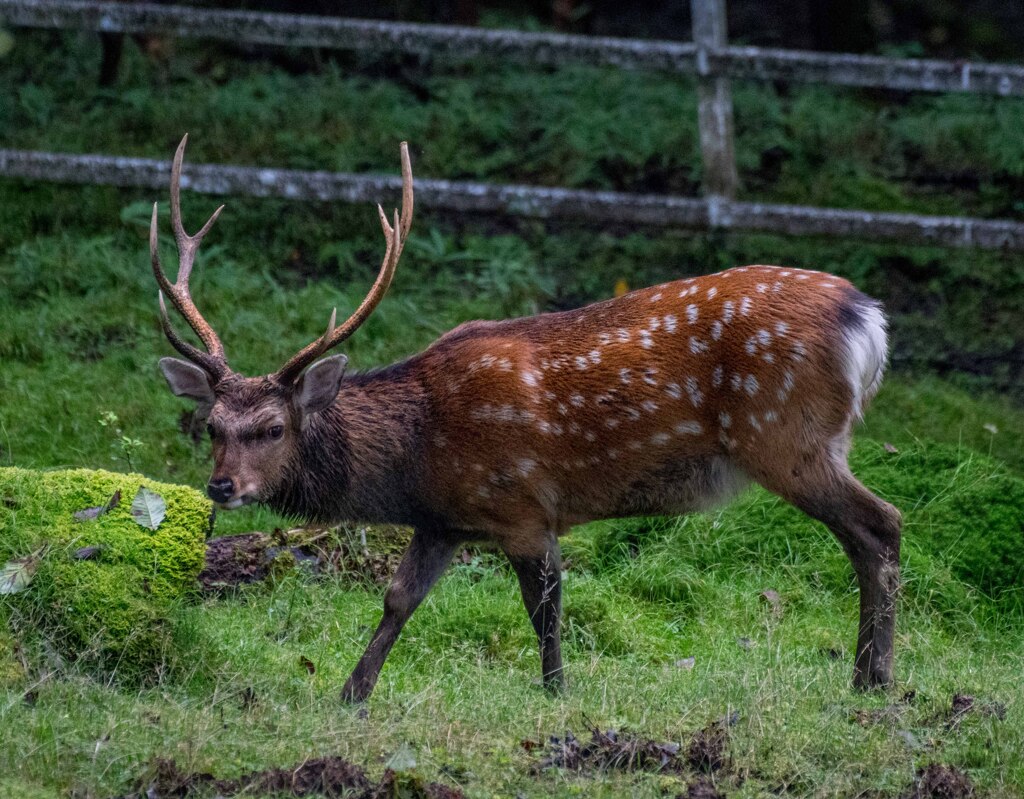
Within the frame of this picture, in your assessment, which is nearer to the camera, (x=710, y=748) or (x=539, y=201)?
(x=710, y=748)

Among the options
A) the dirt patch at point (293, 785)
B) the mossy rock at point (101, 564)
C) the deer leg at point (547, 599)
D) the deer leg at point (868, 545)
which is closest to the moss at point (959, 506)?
the deer leg at point (868, 545)

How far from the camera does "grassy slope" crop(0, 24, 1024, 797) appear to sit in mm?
4699

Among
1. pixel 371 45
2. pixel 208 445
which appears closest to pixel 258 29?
pixel 371 45

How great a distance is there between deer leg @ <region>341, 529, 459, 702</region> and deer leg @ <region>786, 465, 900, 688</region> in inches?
52.6

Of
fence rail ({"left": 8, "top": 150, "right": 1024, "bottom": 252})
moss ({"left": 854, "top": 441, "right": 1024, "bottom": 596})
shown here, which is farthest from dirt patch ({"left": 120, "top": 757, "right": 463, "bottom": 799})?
fence rail ({"left": 8, "top": 150, "right": 1024, "bottom": 252})

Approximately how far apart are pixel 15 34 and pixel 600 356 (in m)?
7.59

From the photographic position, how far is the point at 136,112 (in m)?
10.8

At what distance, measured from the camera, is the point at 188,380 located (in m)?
5.86

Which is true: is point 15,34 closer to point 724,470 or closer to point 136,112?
point 136,112

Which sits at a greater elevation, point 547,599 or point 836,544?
point 547,599

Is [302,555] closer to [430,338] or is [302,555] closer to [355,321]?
[355,321]

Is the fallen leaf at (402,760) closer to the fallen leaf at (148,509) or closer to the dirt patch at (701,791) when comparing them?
the dirt patch at (701,791)

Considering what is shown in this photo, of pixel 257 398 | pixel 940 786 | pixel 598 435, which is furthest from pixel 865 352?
pixel 257 398

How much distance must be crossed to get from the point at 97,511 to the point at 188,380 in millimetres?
595
